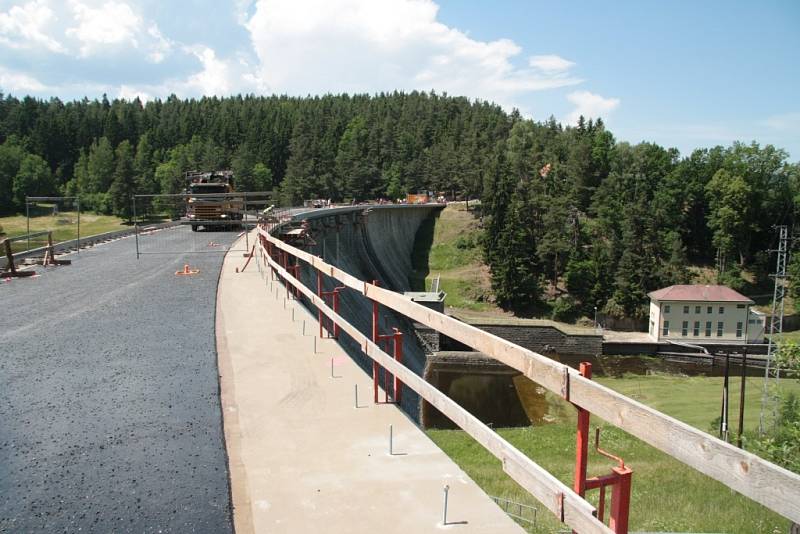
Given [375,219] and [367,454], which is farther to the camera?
[375,219]

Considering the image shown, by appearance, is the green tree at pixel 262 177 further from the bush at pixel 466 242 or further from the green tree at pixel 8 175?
the bush at pixel 466 242

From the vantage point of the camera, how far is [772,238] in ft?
242

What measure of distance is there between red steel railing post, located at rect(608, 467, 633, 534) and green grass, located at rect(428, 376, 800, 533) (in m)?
6.75

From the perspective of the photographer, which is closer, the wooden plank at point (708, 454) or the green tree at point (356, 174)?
the wooden plank at point (708, 454)

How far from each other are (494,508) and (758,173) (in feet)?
282

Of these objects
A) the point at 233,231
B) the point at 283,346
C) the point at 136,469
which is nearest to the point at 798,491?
the point at 136,469

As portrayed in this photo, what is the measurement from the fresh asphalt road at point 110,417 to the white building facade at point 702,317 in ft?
146

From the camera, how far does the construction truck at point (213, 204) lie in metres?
31.5

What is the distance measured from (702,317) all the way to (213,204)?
1542 inches

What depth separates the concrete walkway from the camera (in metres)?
3.89

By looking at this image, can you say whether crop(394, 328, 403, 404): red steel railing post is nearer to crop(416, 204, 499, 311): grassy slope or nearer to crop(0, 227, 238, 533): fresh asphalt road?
crop(0, 227, 238, 533): fresh asphalt road

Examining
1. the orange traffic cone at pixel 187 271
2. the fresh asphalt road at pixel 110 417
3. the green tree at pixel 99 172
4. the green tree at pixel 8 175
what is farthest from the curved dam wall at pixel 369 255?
the green tree at pixel 8 175

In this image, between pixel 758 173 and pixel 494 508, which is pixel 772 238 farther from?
pixel 494 508

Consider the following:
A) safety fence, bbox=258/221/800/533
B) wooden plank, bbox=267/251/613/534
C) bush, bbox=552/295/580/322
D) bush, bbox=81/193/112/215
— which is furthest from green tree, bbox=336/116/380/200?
safety fence, bbox=258/221/800/533
